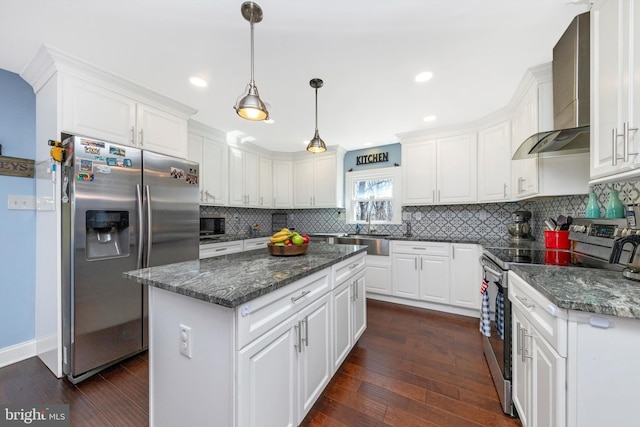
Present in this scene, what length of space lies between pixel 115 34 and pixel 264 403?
7.98 ft

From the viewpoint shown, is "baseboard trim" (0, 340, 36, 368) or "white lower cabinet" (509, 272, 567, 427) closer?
"white lower cabinet" (509, 272, 567, 427)

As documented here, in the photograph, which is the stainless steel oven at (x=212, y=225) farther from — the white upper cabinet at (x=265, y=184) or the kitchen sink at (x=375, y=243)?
the kitchen sink at (x=375, y=243)

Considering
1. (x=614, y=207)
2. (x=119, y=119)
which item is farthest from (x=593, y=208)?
(x=119, y=119)

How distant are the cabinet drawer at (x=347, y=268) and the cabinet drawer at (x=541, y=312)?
107cm

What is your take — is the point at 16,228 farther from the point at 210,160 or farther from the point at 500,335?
the point at 500,335

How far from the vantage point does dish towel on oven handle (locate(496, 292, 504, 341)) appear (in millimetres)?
1576

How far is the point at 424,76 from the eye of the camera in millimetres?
2150

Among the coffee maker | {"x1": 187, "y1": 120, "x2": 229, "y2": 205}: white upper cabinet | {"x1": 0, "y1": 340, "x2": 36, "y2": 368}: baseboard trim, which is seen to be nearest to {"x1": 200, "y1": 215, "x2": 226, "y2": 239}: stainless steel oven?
{"x1": 187, "y1": 120, "x2": 229, "y2": 205}: white upper cabinet

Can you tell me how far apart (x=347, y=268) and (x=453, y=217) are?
243 cm

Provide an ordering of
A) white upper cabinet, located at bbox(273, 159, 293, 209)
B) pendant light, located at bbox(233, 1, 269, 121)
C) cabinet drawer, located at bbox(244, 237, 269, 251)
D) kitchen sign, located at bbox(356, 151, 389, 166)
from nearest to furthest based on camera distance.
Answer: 1. pendant light, located at bbox(233, 1, 269, 121)
2. cabinet drawer, located at bbox(244, 237, 269, 251)
3. kitchen sign, located at bbox(356, 151, 389, 166)
4. white upper cabinet, located at bbox(273, 159, 293, 209)

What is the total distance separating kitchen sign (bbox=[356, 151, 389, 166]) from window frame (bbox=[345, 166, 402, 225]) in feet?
0.53

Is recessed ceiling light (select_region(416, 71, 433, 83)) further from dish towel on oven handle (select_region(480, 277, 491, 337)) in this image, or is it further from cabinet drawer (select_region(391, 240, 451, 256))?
cabinet drawer (select_region(391, 240, 451, 256))

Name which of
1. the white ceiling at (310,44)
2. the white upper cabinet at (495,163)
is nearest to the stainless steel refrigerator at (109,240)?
the white ceiling at (310,44)

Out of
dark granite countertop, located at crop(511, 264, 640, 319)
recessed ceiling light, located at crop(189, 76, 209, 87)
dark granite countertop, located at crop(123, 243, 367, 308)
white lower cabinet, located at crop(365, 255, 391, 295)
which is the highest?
recessed ceiling light, located at crop(189, 76, 209, 87)
